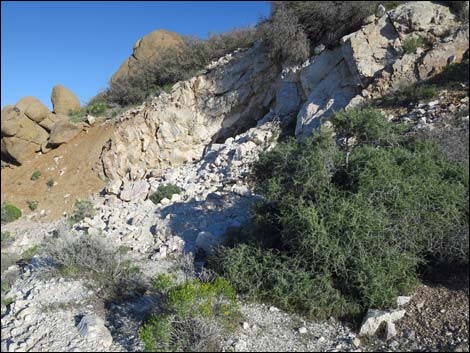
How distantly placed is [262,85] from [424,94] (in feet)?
21.9

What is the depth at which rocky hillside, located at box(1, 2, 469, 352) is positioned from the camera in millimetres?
3846

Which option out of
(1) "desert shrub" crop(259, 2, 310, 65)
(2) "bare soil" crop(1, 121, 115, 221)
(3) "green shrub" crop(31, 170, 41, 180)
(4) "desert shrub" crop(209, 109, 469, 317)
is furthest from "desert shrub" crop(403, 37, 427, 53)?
(3) "green shrub" crop(31, 170, 41, 180)

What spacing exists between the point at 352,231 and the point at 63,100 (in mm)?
15913

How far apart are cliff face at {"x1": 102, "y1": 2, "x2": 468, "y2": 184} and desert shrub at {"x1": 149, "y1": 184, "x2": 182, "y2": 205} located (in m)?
2.71

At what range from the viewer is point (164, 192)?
9484 millimetres

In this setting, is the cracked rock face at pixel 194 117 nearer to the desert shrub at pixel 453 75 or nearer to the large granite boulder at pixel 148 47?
the large granite boulder at pixel 148 47

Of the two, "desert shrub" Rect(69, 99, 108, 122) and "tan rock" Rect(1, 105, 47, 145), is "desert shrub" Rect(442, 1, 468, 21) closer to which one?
"desert shrub" Rect(69, 99, 108, 122)

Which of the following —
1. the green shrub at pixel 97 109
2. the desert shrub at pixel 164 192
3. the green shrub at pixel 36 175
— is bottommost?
the desert shrub at pixel 164 192

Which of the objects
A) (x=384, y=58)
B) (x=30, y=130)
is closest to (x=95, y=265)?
(x=384, y=58)

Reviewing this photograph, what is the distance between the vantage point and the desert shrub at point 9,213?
1047 cm

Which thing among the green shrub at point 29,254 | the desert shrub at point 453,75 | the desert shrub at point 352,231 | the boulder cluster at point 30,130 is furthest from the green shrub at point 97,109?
the desert shrub at point 453,75

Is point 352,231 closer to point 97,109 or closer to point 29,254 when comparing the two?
point 29,254

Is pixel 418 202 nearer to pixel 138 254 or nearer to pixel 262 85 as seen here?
pixel 138 254

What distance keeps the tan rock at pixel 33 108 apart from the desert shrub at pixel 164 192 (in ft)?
25.8
